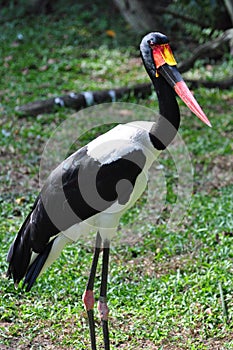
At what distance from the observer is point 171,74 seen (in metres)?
4.00

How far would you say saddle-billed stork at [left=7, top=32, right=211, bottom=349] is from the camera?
12.9ft

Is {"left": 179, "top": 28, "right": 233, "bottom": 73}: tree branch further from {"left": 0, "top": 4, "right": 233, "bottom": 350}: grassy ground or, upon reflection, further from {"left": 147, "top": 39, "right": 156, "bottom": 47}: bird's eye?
{"left": 147, "top": 39, "right": 156, "bottom": 47}: bird's eye

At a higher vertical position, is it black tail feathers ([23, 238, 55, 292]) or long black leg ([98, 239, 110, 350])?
black tail feathers ([23, 238, 55, 292])

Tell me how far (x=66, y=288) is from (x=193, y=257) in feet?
3.42

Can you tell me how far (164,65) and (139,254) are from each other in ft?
6.17

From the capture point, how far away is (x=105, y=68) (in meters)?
9.19

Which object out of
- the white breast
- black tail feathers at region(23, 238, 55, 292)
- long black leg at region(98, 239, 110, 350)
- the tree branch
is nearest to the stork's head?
the white breast

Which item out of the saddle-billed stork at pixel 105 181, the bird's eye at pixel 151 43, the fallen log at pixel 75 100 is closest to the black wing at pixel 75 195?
the saddle-billed stork at pixel 105 181

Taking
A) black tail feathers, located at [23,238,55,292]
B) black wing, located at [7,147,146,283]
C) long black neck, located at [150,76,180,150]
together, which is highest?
long black neck, located at [150,76,180,150]

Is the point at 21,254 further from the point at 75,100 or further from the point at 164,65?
the point at 75,100

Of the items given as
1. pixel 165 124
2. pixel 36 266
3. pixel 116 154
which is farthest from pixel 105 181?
pixel 36 266

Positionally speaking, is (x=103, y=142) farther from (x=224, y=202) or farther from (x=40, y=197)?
(x=224, y=202)

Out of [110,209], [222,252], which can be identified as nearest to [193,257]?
[222,252]

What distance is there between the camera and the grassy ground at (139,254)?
4441 mm
